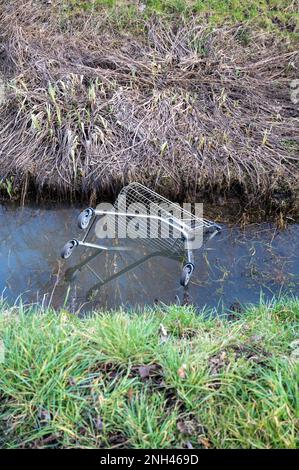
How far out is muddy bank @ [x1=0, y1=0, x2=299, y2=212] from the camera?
523cm

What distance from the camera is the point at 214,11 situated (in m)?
6.76

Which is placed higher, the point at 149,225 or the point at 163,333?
the point at 149,225

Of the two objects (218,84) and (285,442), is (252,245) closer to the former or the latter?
(218,84)

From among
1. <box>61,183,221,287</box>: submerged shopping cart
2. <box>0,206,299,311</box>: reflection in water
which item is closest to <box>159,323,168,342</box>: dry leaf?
<box>0,206,299,311</box>: reflection in water

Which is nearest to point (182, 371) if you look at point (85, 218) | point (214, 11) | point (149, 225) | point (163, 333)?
point (163, 333)

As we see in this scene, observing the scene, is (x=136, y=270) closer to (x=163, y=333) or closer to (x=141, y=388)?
(x=163, y=333)

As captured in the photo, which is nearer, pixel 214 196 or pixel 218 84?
pixel 214 196

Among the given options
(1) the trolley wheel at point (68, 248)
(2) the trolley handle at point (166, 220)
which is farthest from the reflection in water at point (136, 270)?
(2) the trolley handle at point (166, 220)

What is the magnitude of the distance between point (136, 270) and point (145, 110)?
205cm

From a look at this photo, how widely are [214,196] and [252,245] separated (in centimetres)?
73

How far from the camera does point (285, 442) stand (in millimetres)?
2334

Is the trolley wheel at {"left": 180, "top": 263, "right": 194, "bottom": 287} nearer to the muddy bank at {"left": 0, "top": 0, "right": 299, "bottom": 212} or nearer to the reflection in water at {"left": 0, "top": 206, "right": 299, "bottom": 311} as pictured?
the reflection in water at {"left": 0, "top": 206, "right": 299, "bottom": 311}

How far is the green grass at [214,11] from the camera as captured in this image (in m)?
6.63

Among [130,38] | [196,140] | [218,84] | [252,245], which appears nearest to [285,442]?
[252,245]
